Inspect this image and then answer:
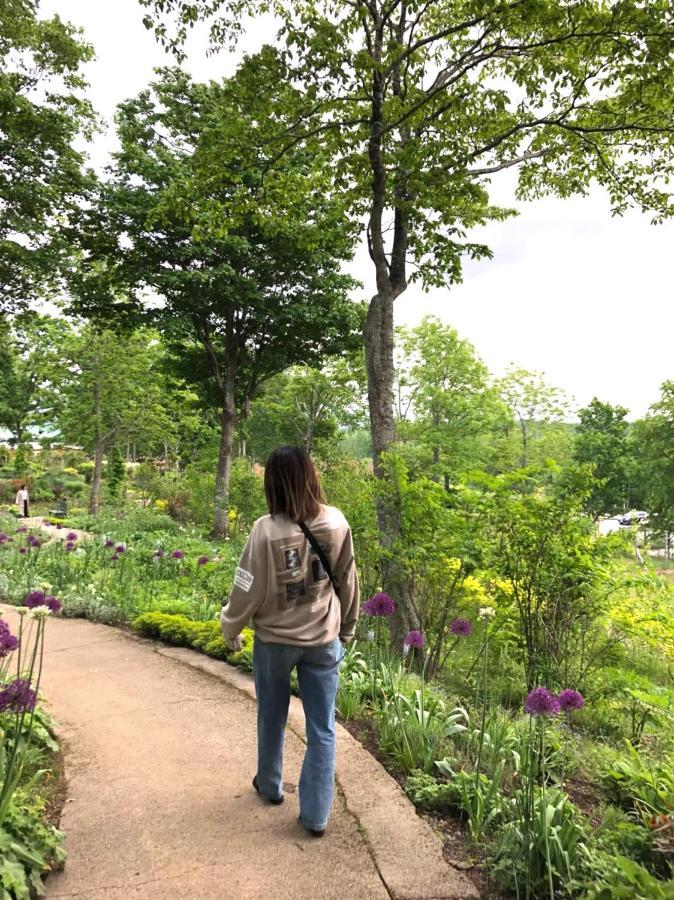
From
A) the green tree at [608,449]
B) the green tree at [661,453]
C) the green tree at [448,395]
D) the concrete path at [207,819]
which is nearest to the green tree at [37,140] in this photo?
the concrete path at [207,819]

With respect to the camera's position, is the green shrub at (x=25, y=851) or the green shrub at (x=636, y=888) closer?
the green shrub at (x=636, y=888)

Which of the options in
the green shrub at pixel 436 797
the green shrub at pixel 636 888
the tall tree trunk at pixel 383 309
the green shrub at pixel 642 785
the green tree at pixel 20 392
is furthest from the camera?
the green tree at pixel 20 392

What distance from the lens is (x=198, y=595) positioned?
24.0 ft

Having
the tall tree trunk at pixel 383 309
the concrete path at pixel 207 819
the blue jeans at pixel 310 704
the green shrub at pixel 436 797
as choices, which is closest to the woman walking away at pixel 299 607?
the blue jeans at pixel 310 704

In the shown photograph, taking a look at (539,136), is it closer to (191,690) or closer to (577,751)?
(577,751)

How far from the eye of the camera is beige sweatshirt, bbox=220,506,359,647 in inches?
102

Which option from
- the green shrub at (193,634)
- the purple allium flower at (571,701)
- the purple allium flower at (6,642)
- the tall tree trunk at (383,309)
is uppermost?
the tall tree trunk at (383,309)

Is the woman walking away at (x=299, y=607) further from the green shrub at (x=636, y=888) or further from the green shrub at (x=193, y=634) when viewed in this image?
the green shrub at (x=193, y=634)

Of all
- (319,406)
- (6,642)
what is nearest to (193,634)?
(6,642)

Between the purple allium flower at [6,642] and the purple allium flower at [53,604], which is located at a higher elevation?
the purple allium flower at [53,604]

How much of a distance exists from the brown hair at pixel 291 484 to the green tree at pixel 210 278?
9749 mm

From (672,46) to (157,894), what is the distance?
7.32 meters

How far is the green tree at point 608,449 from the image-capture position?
38594 mm

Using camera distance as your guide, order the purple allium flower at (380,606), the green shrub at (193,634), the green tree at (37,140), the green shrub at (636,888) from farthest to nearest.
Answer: the green tree at (37,140) < the green shrub at (193,634) < the purple allium flower at (380,606) < the green shrub at (636,888)
